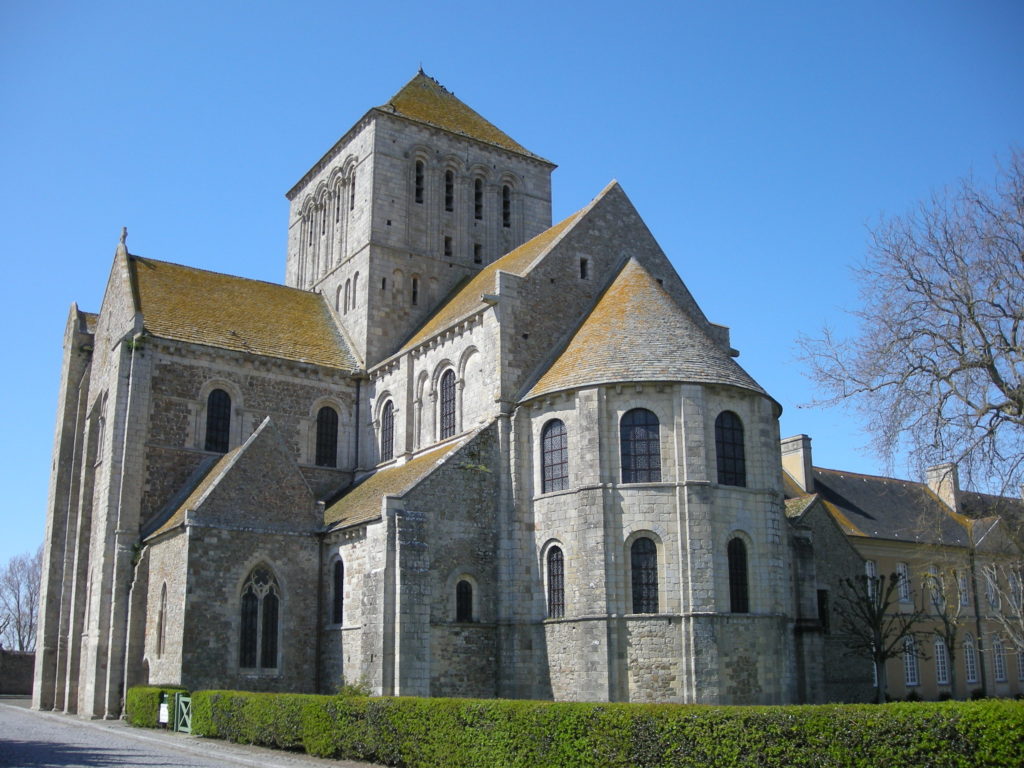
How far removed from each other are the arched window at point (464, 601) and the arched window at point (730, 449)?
7.65 metres

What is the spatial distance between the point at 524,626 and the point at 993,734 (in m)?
15.6

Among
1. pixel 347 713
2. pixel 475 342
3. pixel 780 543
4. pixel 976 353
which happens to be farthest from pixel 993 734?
pixel 475 342

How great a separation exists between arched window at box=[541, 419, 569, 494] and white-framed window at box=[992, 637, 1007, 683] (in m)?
31.9

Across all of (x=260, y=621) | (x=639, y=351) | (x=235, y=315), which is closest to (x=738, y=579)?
(x=639, y=351)

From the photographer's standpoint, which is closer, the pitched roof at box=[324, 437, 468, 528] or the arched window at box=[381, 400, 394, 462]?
the pitched roof at box=[324, 437, 468, 528]

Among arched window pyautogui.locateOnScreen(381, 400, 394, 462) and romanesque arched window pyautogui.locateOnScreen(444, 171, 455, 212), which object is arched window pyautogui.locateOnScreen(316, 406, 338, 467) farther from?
romanesque arched window pyautogui.locateOnScreen(444, 171, 455, 212)

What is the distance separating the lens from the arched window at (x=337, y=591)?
29203 millimetres

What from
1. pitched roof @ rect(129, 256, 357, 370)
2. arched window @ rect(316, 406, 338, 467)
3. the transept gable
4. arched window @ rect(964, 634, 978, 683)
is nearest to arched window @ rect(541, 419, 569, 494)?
the transept gable

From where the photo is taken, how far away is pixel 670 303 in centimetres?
3011

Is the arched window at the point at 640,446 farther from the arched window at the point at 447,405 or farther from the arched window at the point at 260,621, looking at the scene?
the arched window at the point at 260,621

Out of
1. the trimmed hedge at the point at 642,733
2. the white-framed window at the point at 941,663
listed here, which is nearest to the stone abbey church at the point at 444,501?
the trimmed hedge at the point at 642,733

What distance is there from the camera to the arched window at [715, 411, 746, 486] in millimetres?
27328

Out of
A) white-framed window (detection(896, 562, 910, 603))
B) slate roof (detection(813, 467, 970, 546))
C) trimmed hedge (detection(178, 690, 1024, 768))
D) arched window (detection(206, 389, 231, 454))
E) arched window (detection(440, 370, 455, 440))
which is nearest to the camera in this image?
trimmed hedge (detection(178, 690, 1024, 768))

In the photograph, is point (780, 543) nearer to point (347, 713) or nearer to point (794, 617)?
point (794, 617)
